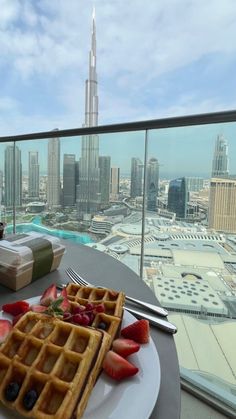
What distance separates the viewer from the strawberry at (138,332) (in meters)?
0.44

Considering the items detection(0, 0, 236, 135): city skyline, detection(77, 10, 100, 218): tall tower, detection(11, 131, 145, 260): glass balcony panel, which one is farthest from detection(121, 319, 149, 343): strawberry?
detection(0, 0, 236, 135): city skyline

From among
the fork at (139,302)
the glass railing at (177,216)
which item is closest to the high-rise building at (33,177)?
the glass railing at (177,216)

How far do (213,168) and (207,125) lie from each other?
10.6 inches

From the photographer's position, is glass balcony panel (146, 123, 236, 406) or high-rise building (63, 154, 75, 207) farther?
high-rise building (63, 154, 75, 207)

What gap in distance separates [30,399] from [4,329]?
0.14m

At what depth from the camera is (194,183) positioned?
1.49m

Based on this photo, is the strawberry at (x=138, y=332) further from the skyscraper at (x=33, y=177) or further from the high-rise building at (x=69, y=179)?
the skyscraper at (x=33, y=177)

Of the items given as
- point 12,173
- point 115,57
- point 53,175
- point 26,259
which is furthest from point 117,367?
point 115,57

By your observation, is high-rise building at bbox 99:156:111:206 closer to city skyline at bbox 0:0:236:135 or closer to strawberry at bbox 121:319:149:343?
city skyline at bbox 0:0:236:135

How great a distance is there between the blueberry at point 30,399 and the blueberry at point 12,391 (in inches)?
0.6

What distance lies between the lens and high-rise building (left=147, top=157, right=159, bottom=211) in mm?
1542

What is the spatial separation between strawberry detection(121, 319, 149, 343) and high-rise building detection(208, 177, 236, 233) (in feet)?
3.59

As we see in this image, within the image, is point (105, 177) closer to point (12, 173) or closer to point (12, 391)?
point (12, 173)

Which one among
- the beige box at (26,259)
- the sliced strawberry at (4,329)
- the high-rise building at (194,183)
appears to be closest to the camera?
the sliced strawberry at (4,329)
